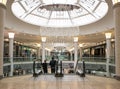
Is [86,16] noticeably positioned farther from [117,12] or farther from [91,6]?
[117,12]

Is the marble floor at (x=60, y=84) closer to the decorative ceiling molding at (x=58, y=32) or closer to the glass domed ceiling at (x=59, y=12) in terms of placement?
the glass domed ceiling at (x=59, y=12)

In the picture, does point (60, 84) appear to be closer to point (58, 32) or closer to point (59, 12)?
point (59, 12)

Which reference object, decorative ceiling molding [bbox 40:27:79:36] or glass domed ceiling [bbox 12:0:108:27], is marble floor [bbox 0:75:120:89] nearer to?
glass domed ceiling [bbox 12:0:108:27]

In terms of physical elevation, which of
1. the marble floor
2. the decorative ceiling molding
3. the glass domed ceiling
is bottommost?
the marble floor

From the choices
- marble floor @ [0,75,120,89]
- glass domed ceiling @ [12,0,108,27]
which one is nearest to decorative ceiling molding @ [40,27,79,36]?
glass domed ceiling @ [12,0,108,27]

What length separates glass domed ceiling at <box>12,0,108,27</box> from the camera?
21297 mm

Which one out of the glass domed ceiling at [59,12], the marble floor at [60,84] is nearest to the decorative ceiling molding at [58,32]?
the glass domed ceiling at [59,12]

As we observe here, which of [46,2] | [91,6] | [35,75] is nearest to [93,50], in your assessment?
[91,6]

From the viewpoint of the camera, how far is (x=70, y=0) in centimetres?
2091

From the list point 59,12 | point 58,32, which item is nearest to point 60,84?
point 59,12

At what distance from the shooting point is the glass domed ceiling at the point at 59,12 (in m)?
21.3

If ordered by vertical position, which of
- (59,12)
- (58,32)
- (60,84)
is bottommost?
(60,84)

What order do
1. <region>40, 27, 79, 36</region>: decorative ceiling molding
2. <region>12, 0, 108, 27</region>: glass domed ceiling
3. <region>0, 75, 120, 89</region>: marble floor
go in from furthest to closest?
<region>40, 27, 79, 36</region>: decorative ceiling molding < <region>12, 0, 108, 27</region>: glass domed ceiling < <region>0, 75, 120, 89</region>: marble floor

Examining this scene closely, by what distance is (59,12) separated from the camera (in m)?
25.6
